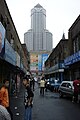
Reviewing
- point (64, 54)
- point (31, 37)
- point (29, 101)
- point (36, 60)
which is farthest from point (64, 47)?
point (31, 37)

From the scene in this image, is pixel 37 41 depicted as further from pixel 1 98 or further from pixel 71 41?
pixel 1 98

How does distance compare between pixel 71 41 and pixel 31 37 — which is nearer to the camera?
pixel 71 41

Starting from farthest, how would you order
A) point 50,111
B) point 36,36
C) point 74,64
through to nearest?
1. point 36,36
2. point 74,64
3. point 50,111

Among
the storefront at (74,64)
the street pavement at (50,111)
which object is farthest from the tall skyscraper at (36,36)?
the street pavement at (50,111)

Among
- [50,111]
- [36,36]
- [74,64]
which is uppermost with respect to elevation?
[36,36]

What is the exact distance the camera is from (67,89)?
22969 mm

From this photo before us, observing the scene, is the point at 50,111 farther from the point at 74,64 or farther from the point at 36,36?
the point at 36,36

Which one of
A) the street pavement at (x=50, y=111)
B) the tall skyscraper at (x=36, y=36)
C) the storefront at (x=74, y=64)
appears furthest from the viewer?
the tall skyscraper at (x=36, y=36)

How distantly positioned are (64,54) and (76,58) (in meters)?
22.8

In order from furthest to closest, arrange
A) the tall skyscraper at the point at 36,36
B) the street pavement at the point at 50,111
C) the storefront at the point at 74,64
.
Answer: the tall skyscraper at the point at 36,36, the storefront at the point at 74,64, the street pavement at the point at 50,111

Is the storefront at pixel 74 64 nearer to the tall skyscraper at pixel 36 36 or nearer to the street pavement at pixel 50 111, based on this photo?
the street pavement at pixel 50 111

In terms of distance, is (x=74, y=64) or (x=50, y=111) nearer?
(x=50, y=111)

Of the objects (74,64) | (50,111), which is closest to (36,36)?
(74,64)

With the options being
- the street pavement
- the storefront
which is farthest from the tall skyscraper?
the street pavement
